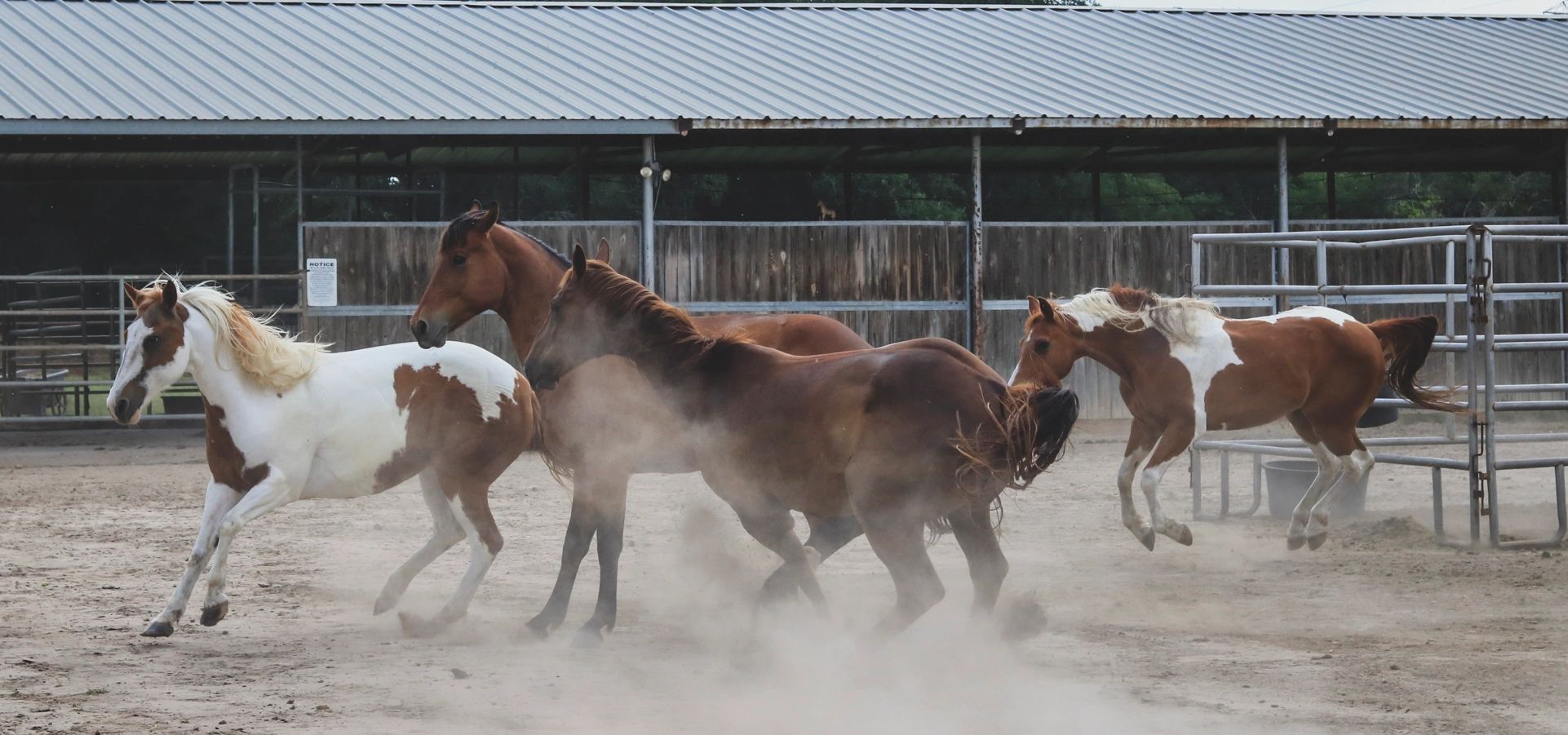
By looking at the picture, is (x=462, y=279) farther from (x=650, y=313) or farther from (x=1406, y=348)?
(x=1406, y=348)

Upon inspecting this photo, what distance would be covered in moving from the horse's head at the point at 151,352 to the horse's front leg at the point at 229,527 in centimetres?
68

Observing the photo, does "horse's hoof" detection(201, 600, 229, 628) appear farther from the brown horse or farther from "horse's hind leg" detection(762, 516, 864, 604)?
"horse's hind leg" detection(762, 516, 864, 604)

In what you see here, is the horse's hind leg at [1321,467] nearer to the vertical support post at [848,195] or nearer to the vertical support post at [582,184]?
the vertical support post at [848,195]

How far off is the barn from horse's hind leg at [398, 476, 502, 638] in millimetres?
8740

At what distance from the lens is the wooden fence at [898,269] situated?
15.3 meters

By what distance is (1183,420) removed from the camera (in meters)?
8.38

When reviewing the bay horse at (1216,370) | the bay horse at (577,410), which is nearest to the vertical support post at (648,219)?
the bay horse at (1216,370)

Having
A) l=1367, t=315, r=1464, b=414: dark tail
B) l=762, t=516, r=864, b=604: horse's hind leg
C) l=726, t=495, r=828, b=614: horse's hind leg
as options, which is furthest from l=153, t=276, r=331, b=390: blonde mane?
l=1367, t=315, r=1464, b=414: dark tail

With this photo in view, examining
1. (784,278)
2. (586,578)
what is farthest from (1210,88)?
(586,578)

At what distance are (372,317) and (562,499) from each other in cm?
510

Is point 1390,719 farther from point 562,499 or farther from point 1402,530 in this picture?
point 562,499

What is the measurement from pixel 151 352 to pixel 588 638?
2278 millimetres

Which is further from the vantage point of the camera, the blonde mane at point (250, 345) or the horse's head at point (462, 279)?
the horse's head at point (462, 279)

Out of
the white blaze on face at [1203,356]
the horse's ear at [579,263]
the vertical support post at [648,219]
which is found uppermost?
the vertical support post at [648,219]
